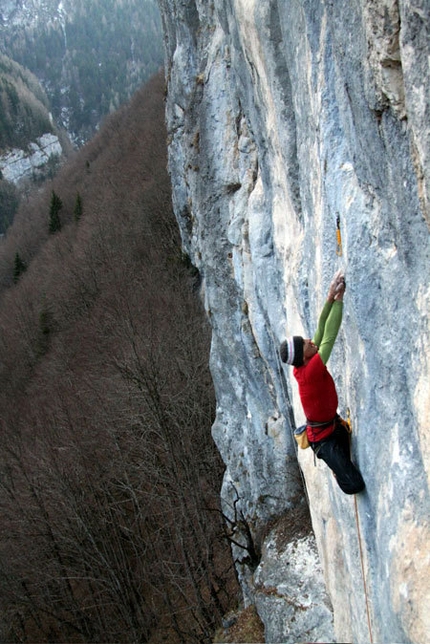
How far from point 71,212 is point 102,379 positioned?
31735 mm

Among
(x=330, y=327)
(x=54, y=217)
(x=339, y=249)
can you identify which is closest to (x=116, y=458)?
(x=330, y=327)

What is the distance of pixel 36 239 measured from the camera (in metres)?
55.6

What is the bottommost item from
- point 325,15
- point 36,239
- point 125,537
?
point 125,537

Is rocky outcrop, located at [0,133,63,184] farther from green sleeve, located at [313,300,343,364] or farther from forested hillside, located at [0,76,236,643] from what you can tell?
green sleeve, located at [313,300,343,364]

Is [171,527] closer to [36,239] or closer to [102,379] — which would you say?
[102,379]

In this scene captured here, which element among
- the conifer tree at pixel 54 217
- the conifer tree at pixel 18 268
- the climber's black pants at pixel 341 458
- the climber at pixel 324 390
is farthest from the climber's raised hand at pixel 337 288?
the conifer tree at pixel 54 217

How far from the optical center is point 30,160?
325 feet

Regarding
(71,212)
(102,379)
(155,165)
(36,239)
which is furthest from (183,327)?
(36,239)

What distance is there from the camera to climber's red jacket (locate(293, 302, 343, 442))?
5.03 metres

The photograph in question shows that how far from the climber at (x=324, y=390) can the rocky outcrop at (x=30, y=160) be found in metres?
98.4

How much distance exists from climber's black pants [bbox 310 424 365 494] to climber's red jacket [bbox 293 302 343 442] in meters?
0.10

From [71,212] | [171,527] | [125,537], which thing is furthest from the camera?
[71,212]

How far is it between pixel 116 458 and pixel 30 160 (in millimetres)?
89103

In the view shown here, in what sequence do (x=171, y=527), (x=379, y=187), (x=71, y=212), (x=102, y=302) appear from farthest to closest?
1. (x=71, y=212)
2. (x=102, y=302)
3. (x=171, y=527)
4. (x=379, y=187)
